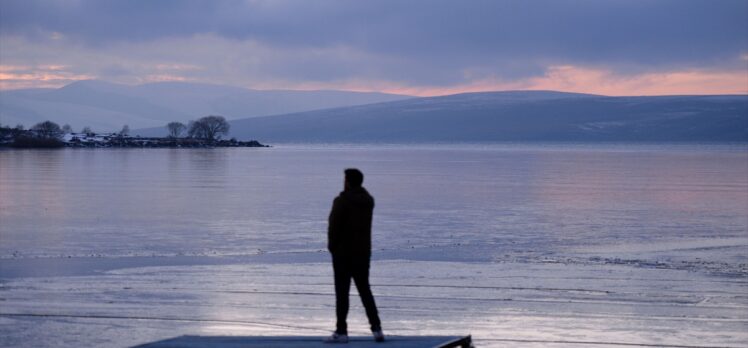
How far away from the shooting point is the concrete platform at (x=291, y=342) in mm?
9805

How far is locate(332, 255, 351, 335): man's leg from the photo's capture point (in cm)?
1020

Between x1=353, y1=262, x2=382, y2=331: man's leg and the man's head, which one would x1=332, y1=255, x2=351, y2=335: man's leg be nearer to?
x1=353, y1=262, x2=382, y2=331: man's leg

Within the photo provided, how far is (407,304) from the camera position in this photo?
14500 millimetres

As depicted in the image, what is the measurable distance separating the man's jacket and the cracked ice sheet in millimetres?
2355

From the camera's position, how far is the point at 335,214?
10.0 meters

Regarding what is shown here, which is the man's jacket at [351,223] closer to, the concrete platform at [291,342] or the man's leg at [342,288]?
the man's leg at [342,288]

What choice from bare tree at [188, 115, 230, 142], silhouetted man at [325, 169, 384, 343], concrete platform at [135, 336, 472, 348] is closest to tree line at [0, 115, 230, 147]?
bare tree at [188, 115, 230, 142]

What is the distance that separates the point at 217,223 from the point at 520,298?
12.3m

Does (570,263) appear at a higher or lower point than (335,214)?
lower

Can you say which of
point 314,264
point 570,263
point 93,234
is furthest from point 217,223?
point 570,263

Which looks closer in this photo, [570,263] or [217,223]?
[570,263]

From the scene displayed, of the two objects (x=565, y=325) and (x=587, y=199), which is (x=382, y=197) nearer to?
(x=587, y=199)

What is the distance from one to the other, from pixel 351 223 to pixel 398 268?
26.7 ft

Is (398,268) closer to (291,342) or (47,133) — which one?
(291,342)
